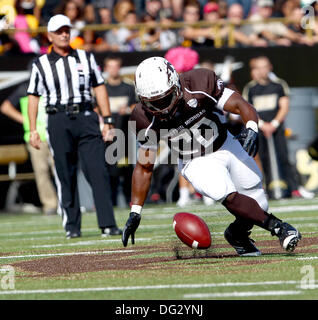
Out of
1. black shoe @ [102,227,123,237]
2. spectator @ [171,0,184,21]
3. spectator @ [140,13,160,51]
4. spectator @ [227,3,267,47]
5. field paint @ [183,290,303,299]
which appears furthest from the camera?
spectator @ [171,0,184,21]

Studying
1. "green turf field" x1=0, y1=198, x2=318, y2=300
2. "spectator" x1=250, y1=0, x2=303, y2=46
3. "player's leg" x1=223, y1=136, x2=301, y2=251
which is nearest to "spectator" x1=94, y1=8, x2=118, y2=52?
"spectator" x1=250, y1=0, x2=303, y2=46

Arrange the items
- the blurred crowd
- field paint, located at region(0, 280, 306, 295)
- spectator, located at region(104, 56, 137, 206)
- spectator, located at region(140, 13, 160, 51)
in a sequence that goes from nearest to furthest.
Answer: field paint, located at region(0, 280, 306, 295), spectator, located at region(104, 56, 137, 206), the blurred crowd, spectator, located at region(140, 13, 160, 51)

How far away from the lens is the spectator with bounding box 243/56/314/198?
12.3 m

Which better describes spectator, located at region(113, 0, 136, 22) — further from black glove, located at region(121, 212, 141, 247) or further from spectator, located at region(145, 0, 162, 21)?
black glove, located at region(121, 212, 141, 247)

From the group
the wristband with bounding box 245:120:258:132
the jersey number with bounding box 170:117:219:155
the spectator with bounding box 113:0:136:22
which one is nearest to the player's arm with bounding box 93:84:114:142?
the jersey number with bounding box 170:117:219:155

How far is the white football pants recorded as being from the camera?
5.79 metres

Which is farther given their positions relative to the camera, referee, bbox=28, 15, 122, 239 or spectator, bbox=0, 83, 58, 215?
spectator, bbox=0, 83, 58, 215

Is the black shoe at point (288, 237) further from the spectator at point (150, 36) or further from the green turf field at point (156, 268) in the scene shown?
the spectator at point (150, 36)

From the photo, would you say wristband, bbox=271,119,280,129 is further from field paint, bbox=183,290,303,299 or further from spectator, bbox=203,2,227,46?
field paint, bbox=183,290,303,299

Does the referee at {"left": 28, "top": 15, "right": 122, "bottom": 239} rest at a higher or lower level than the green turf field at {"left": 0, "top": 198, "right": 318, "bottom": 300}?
higher

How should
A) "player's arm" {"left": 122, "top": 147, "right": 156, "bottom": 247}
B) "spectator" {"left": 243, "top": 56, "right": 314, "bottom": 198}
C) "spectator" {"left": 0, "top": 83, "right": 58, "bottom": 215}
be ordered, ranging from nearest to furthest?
"player's arm" {"left": 122, "top": 147, "right": 156, "bottom": 247} → "spectator" {"left": 0, "top": 83, "right": 58, "bottom": 215} → "spectator" {"left": 243, "top": 56, "right": 314, "bottom": 198}

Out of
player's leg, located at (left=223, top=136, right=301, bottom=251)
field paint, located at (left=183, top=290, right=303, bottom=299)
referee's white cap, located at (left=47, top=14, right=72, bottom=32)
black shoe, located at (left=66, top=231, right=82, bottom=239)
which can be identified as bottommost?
black shoe, located at (left=66, top=231, right=82, bottom=239)

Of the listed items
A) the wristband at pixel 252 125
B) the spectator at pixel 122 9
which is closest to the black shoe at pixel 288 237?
the wristband at pixel 252 125
